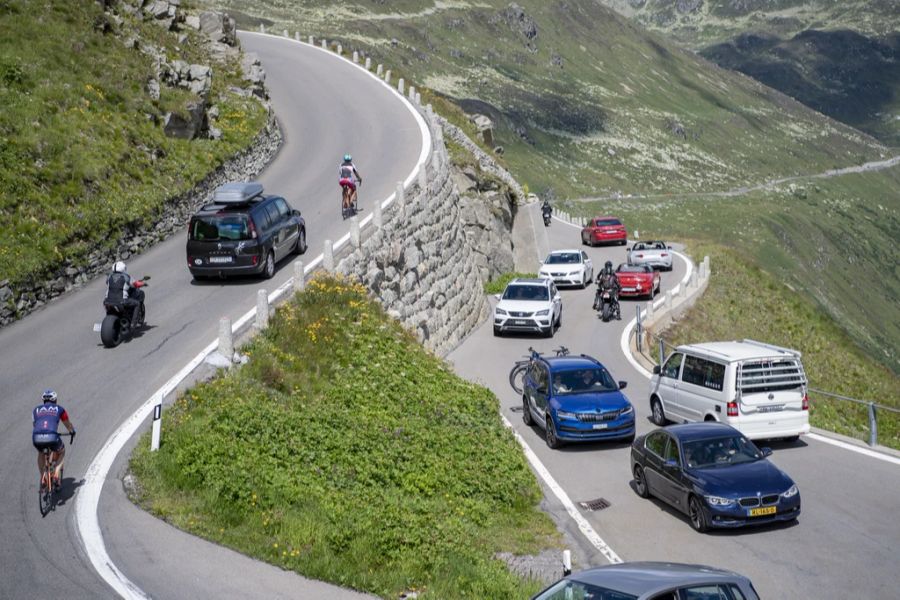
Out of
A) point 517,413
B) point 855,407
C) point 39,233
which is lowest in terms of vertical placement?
point 855,407

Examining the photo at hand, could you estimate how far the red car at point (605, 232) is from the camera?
55.8m

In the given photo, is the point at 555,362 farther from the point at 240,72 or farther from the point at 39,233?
the point at 240,72

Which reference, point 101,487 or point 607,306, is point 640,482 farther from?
point 607,306

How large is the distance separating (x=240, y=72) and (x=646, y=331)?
22.0 meters

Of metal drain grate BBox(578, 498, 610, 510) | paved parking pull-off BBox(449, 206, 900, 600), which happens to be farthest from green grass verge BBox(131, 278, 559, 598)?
paved parking pull-off BBox(449, 206, 900, 600)

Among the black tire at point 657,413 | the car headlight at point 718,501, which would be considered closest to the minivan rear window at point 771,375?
the black tire at point 657,413

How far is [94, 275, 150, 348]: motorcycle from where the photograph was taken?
18.8 meters

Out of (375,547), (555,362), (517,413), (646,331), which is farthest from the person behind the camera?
(646,331)

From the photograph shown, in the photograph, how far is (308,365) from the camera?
18047 mm

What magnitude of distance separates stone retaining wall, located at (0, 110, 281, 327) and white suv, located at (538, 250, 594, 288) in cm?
1229

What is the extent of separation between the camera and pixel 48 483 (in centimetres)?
1241

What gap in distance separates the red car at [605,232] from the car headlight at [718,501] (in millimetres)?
42406

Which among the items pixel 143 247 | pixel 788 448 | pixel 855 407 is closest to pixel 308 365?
pixel 788 448

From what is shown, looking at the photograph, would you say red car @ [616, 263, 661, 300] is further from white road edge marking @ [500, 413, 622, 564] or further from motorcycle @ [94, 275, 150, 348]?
motorcycle @ [94, 275, 150, 348]
